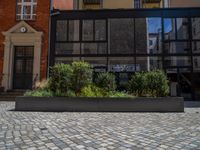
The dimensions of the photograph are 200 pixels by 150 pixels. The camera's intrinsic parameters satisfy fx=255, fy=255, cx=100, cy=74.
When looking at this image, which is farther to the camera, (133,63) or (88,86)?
(133,63)

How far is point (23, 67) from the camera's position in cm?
1872

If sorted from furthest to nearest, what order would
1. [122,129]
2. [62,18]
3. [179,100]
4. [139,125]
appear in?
[62,18] < [179,100] < [139,125] < [122,129]

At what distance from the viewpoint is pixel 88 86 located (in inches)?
489

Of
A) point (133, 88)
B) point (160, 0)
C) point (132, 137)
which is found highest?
point (160, 0)

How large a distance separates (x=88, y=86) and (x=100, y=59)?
624cm

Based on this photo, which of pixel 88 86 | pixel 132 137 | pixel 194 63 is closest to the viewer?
pixel 132 137

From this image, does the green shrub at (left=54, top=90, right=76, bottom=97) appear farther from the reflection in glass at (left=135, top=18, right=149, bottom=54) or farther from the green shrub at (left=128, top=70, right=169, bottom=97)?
the reflection in glass at (left=135, top=18, right=149, bottom=54)

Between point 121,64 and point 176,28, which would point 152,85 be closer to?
point 121,64

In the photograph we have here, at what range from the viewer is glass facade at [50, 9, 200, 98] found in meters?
17.9

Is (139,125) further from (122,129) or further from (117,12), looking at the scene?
(117,12)

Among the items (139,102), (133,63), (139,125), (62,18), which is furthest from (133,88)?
(62,18)

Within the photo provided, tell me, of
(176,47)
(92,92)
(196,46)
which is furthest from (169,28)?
(92,92)

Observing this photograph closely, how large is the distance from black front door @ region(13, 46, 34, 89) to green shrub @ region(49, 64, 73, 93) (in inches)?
263

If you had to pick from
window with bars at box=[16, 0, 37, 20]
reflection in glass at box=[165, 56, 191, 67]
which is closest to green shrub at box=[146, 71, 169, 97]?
reflection in glass at box=[165, 56, 191, 67]
